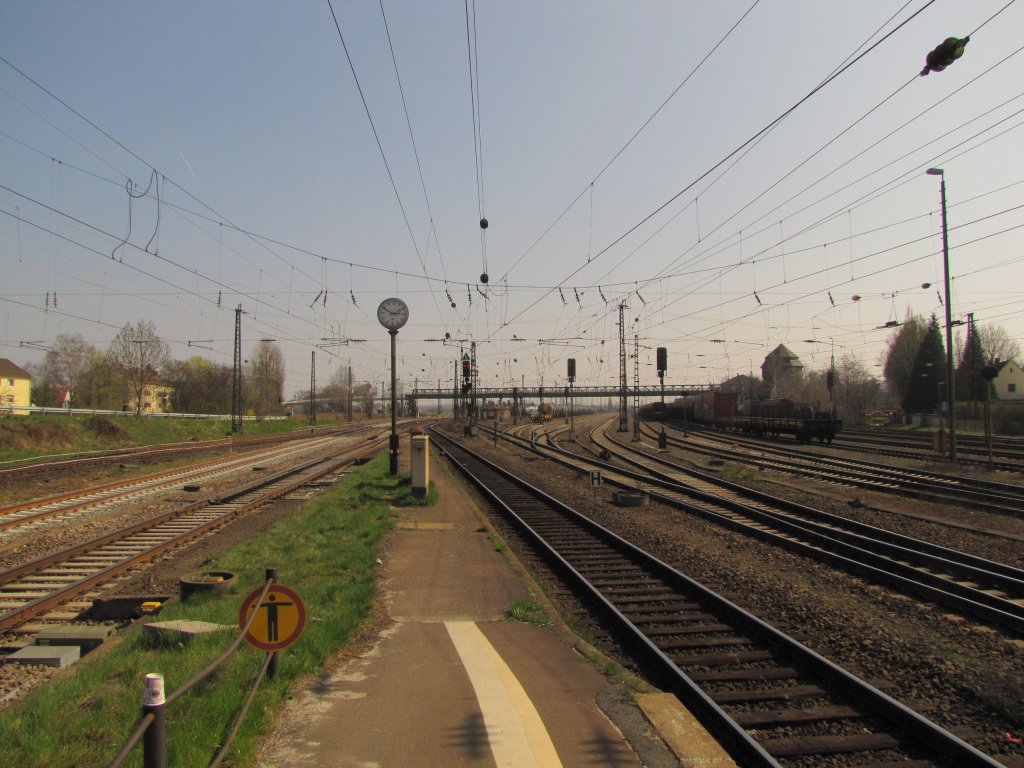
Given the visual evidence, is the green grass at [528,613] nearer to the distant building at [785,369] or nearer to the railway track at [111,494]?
the railway track at [111,494]

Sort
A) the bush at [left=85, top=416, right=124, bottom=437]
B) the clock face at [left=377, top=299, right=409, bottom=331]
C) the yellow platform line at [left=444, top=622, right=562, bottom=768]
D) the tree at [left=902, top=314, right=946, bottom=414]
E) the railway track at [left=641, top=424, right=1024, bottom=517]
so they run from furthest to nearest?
the tree at [left=902, top=314, right=946, bottom=414] → the bush at [left=85, top=416, right=124, bottom=437] → the clock face at [left=377, top=299, right=409, bottom=331] → the railway track at [left=641, top=424, right=1024, bottom=517] → the yellow platform line at [left=444, top=622, right=562, bottom=768]

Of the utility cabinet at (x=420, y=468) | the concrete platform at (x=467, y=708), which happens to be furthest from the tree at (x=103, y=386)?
the concrete platform at (x=467, y=708)

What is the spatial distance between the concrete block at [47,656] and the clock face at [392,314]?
1410 centimetres

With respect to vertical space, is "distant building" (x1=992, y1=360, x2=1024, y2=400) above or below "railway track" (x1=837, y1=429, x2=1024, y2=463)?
above

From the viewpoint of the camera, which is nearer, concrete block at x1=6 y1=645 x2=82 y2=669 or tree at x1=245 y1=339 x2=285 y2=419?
concrete block at x1=6 y1=645 x2=82 y2=669

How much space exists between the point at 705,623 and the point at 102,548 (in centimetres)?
1135

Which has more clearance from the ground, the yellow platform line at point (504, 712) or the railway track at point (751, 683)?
the yellow platform line at point (504, 712)

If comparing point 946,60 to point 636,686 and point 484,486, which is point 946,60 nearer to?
point 636,686

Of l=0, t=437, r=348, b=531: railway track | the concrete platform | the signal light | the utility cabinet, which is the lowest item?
l=0, t=437, r=348, b=531: railway track

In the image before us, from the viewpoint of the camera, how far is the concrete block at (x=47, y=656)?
7.60 metres

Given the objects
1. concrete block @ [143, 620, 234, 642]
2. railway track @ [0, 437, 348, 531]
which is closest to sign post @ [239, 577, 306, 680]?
concrete block @ [143, 620, 234, 642]

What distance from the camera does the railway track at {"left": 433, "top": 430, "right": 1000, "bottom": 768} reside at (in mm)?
5191

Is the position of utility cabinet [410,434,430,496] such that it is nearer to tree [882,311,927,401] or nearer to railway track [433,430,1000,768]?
railway track [433,430,1000,768]

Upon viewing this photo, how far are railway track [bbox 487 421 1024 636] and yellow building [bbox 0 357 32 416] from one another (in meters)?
69.0
